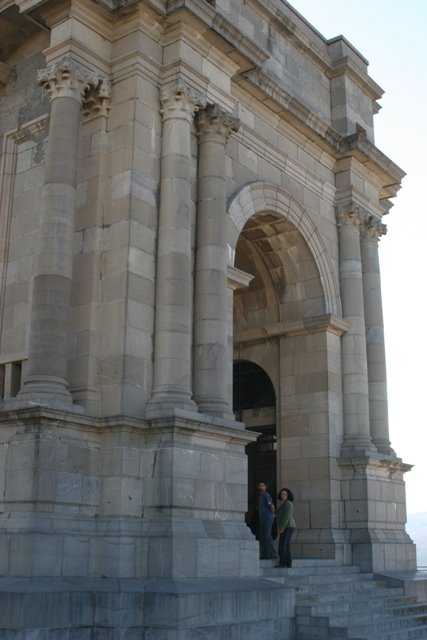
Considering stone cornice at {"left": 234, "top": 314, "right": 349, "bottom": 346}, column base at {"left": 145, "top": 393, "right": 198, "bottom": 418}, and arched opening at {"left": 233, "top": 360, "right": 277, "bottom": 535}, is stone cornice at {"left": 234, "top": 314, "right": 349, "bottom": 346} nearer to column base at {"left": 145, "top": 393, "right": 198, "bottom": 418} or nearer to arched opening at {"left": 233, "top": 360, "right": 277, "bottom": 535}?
arched opening at {"left": 233, "top": 360, "right": 277, "bottom": 535}

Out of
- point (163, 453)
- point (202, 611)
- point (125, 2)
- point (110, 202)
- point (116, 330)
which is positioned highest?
point (125, 2)

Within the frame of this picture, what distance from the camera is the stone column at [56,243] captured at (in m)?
14.3

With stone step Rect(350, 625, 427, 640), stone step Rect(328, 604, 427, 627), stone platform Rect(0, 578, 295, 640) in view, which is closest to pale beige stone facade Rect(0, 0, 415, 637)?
stone platform Rect(0, 578, 295, 640)

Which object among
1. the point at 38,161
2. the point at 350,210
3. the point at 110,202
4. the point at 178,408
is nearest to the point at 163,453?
the point at 178,408

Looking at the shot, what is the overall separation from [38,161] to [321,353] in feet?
26.9

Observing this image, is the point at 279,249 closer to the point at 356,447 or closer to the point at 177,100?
the point at 356,447

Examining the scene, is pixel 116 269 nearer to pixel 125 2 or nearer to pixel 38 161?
pixel 38 161

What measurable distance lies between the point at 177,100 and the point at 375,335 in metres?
8.72

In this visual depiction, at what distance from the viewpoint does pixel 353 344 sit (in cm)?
2130

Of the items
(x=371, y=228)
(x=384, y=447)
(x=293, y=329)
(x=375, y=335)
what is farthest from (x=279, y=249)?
(x=384, y=447)

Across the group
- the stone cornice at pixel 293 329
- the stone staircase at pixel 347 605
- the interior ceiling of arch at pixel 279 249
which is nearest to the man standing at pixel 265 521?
the stone staircase at pixel 347 605

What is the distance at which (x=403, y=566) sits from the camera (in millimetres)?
20656

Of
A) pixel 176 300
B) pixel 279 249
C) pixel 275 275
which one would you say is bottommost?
pixel 176 300

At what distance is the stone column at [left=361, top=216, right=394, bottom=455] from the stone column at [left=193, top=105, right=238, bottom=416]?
259 inches
